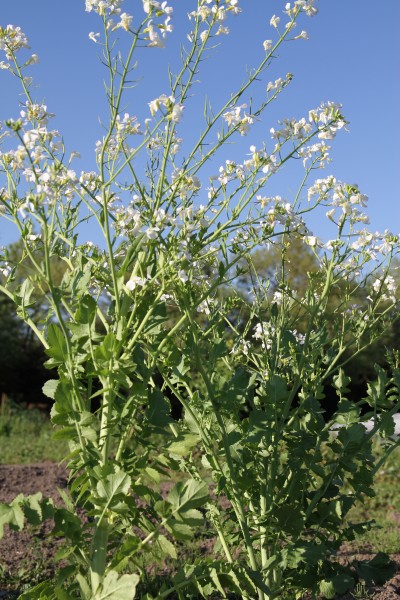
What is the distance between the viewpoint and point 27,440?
9.82 meters

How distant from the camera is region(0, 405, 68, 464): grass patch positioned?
8.83m

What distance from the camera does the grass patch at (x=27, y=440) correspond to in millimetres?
8828

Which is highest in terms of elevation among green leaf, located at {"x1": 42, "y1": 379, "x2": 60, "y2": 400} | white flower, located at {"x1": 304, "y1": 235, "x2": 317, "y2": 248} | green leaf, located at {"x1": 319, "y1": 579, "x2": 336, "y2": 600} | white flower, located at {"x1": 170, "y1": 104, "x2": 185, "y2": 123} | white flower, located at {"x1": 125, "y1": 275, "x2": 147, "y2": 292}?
white flower, located at {"x1": 170, "y1": 104, "x2": 185, "y2": 123}

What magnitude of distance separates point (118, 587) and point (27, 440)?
7786 millimetres

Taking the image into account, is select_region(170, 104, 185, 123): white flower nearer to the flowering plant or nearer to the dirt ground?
the flowering plant

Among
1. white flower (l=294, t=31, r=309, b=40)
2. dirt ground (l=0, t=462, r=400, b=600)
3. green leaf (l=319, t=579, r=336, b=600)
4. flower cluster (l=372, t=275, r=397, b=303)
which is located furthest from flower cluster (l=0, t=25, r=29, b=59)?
dirt ground (l=0, t=462, r=400, b=600)

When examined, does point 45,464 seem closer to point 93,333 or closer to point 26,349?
point 93,333

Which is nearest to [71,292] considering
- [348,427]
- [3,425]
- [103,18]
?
[103,18]

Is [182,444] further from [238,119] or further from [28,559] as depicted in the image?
[28,559]

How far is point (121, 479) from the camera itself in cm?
240

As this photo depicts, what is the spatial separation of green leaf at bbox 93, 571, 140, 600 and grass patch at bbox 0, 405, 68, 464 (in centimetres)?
541

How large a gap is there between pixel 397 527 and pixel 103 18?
4.83m

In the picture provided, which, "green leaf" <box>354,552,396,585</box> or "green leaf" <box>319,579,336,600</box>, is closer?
"green leaf" <box>319,579,336,600</box>

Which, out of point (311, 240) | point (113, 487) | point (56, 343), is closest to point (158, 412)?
point (113, 487)
